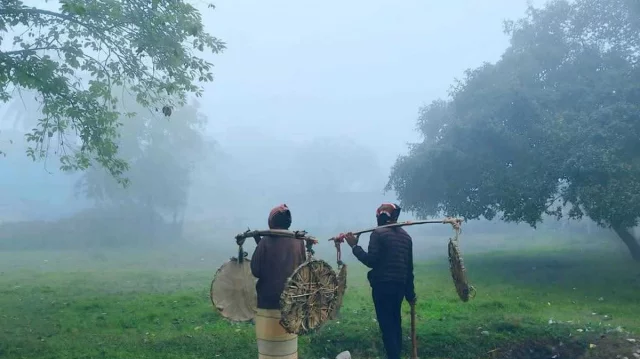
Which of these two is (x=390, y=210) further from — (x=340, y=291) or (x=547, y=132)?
(x=547, y=132)

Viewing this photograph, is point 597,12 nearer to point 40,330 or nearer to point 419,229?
point 40,330

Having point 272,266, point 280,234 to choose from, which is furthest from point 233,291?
point 280,234

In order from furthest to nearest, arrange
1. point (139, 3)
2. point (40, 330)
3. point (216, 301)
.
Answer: point (139, 3)
point (40, 330)
point (216, 301)

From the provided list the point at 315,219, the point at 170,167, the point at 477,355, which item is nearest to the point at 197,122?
the point at 170,167

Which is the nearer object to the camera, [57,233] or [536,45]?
[536,45]

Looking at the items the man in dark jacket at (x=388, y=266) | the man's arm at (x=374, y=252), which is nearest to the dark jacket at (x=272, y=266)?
the man in dark jacket at (x=388, y=266)

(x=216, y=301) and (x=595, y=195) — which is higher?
(x=595, y=195)

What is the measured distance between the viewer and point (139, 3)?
45.6 feet

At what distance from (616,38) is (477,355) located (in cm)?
2003

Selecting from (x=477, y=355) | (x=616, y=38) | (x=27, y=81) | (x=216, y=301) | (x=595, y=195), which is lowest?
(x=477, y=355)

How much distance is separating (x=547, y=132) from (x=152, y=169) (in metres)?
36.2

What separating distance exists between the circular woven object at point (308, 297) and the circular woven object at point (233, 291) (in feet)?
2.90

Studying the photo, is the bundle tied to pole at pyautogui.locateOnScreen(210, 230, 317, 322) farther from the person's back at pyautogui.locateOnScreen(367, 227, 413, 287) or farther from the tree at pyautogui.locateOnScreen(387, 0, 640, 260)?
the tree at pyautogui.locateOnScreen(387, 0, 640, 260)

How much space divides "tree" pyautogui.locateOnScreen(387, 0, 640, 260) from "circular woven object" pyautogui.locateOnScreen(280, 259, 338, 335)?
14.2 meters
